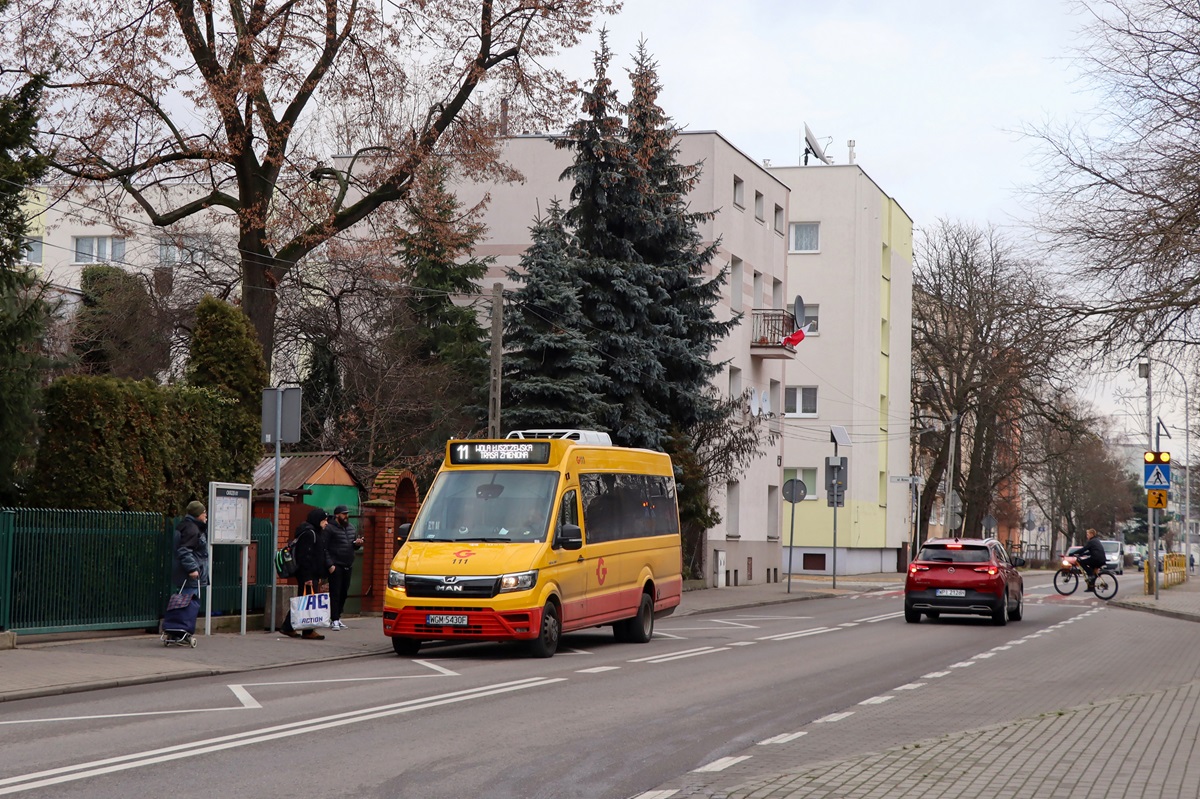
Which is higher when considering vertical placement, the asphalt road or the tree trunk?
the tree trunk

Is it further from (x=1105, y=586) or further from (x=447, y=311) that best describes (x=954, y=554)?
(x=447, y=311)

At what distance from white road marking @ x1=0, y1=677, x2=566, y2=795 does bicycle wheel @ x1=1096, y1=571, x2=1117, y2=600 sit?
27219mm

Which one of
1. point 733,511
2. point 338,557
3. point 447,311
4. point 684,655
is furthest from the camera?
point 733,511

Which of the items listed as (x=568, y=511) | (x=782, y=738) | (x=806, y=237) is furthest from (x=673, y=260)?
(x=806, y=237)

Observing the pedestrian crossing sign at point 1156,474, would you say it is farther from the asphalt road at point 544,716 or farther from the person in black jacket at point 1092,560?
the asphalt road at point 544,716

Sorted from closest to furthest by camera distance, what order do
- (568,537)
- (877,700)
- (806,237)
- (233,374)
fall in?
(877,700), (568,537), (233,374), (806,237)

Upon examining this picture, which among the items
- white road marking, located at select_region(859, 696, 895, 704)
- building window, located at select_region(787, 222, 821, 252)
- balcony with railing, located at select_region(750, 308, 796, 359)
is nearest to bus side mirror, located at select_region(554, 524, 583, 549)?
white road marking, located at select_region(859, 696, 895, 704)

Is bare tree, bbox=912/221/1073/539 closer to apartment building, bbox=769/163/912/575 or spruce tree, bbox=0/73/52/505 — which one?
apartment building, bbox=769/163/912/575

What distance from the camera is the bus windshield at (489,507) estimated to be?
17.3 m

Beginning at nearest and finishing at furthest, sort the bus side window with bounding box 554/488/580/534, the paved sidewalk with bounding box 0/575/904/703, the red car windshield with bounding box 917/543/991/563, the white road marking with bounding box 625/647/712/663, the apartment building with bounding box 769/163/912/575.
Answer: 1. the paved sidewalk with bounding box 0/575/904/703
2. the white road marking with bounding box 625/647/712/663
3. the bus side window with bounding box 554/488/580/534
4. the red car windshield with bounding box 917/543/991/563
5. the apartment building with bounding box 769/163/912/575

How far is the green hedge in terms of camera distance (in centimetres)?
1748

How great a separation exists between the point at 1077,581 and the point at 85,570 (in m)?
30.0

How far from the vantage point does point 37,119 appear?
1712cm

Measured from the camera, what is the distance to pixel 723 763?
9.01 meters
